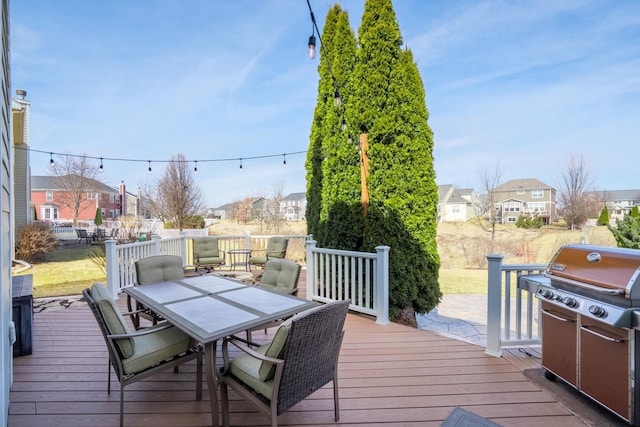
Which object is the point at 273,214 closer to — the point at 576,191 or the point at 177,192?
the point at 177,192

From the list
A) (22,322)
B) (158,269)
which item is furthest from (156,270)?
(22,322)

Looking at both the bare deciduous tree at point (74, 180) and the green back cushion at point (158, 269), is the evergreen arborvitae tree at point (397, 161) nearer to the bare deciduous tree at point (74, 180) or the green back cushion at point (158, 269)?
the green back cushion at point (158, 269)

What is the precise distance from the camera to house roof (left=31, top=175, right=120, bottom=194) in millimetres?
25219

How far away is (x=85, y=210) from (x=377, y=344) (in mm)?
32506

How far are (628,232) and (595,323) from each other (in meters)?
8.82

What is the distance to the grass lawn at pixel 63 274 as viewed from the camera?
631 centimetres

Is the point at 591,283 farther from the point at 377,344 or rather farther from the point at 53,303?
the point at 53,303

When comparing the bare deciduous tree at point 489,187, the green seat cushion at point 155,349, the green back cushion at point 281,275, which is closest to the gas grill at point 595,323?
the green back cushion at point 281,275

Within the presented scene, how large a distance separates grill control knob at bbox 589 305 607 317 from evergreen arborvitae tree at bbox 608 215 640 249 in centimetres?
827

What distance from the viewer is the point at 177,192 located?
1480 cm

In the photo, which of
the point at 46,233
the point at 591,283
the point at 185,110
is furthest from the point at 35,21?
the point at 591,283

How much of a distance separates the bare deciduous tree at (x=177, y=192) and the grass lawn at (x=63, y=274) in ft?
13.4

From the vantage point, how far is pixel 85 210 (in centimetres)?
2741

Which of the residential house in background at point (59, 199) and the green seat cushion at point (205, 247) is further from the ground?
the residential house in background at point (59, 199)
